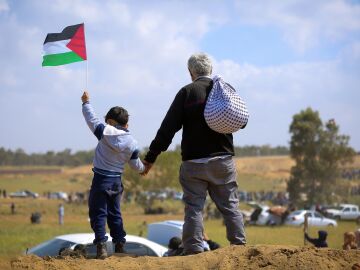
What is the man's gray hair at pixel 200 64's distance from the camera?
18.3ft

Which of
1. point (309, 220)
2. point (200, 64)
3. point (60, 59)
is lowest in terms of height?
point (309, 220)

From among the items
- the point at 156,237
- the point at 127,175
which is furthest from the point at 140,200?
the point at 156,237

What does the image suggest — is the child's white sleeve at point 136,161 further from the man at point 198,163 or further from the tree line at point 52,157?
the tree line at point 52,157

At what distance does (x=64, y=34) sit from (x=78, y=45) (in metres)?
0.24

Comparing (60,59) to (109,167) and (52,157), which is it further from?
(52,157)

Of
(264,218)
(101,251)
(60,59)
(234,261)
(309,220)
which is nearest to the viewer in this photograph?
(234,261)

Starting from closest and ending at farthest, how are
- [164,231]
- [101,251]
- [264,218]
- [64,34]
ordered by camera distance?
[101,251], [64,34], [164,231], [264,218]

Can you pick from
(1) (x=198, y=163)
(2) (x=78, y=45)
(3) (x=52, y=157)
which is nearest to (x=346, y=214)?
(2) (x=78, y=45)

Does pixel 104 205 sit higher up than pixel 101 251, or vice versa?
pixel 104 205

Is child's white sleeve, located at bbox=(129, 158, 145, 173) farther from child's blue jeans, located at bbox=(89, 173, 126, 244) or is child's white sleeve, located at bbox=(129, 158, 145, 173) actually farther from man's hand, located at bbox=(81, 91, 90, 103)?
man's hand, located at bbox=(81, 91, 90, 103)

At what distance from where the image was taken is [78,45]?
6723 mm

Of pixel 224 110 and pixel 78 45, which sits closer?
pixel 224 110

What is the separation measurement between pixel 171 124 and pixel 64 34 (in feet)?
7.25

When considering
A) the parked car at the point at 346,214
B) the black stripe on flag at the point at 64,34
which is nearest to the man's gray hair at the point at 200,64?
the black stripe on flag at the point at 64,34
